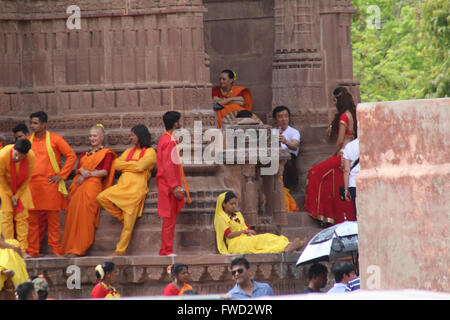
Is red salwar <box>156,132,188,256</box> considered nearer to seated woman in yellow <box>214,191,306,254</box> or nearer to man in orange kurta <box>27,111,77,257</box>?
seated woman in yellow <box>214,191,306,254</box>

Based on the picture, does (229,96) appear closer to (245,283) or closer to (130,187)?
(130,187)

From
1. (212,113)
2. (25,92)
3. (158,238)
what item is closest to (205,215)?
(158,238)

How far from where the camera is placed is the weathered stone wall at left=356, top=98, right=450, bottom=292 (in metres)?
7.76

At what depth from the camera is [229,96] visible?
1656cm

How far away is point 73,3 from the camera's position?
50.9ft

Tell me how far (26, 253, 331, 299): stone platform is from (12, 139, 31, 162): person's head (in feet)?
4.04

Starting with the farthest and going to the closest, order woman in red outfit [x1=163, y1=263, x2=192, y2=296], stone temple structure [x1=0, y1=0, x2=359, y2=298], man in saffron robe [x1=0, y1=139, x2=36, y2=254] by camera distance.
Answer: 1. stone temple structure [x1=0, y1=0, x2=359, y2=298]
2. man in saffron robe [x1=0, y1=139, x2=36, y2=254]
3. woman in red outfit [x1=163, y1=263, x2=192, y2=296]

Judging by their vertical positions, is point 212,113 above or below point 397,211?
above

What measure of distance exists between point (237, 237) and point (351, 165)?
1.65 m

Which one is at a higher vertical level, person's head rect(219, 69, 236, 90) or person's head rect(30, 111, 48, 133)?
person's head rect(219, 69, 236, 90)

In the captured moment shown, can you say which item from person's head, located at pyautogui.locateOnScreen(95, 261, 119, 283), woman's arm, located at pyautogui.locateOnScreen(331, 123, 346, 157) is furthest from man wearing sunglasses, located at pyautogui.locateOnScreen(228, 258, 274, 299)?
woman's arm, located at pyautogui.locateOnScreen(331, 123, 346, 157)

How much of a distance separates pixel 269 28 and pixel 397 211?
32.4 ft

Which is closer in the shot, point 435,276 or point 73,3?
point 435,276

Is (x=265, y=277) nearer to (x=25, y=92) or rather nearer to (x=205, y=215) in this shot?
(x=205, y=215)
